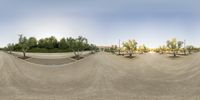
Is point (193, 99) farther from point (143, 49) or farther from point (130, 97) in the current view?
point (143, 49)

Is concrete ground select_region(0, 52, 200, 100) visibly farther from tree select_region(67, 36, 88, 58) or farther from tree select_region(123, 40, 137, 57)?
tree select_region(123, 40, 137, 57)

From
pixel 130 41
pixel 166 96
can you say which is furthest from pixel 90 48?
pixel 166 96

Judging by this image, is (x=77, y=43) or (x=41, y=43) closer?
(x=77, y=43)

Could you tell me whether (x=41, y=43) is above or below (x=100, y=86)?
above

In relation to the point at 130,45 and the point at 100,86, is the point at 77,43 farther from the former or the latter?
the point at 100,86

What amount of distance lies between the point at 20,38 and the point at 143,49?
86.8 metres

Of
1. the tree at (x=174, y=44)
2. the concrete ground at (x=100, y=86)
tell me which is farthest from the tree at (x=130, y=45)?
the concrete ground at (x=100, y=86)

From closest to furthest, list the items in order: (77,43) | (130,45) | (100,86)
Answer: (100,86), (77,43), (130,45)

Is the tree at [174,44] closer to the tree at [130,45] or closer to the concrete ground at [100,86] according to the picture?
the tree at [130,45]

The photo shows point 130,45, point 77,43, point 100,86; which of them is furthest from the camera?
point 130,45

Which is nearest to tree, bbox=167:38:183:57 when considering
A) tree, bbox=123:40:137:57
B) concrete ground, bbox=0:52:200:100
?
tree, bbox=123:40:137:57

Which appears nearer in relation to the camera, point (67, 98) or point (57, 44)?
point (67, 98)

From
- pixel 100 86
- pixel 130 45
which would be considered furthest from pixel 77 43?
pixel 100 86

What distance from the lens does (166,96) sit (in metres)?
12.8
